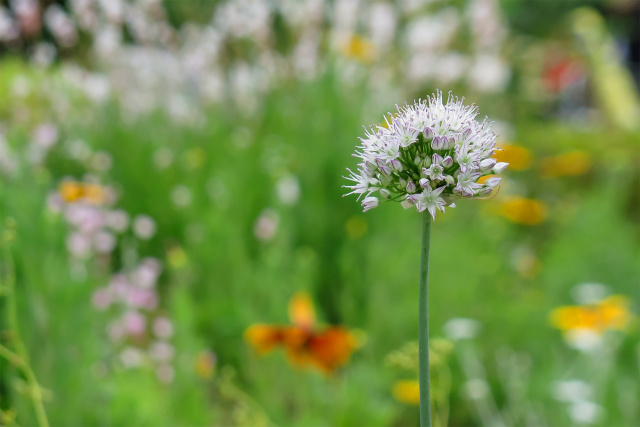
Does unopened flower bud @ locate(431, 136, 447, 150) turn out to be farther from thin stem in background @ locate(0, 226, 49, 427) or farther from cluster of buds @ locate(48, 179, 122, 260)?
cluster of buds @ locate(48, 179, 122, 260)

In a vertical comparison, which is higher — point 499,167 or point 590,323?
point 590,323

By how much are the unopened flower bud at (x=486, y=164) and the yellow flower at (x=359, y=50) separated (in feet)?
12.2

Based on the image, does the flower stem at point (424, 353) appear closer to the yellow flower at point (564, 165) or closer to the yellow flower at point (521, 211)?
the yellow flower at point (521, 211)

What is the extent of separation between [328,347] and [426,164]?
1.41 metres

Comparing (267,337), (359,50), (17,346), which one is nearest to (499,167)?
(17,346)

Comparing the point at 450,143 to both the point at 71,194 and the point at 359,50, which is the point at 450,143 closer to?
the point at 71,194

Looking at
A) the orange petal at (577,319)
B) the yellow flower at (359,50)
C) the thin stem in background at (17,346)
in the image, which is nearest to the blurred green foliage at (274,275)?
the orange petal at (577,319)

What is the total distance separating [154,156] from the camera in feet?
12.2

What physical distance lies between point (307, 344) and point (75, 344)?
618 millimetres

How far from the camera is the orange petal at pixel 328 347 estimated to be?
6.30 ft

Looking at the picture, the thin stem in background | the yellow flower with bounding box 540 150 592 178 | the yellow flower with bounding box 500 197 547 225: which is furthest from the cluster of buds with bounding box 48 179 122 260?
A: the yellow flower with bounding box 540 150 592 178

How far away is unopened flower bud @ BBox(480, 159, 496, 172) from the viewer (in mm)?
550

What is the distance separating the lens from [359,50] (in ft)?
14.9

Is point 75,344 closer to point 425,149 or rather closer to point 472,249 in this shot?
point 425,149
